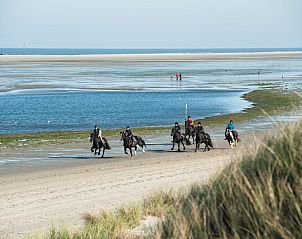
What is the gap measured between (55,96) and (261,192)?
6133 centimetres

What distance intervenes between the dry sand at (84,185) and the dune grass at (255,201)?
4.18 metres

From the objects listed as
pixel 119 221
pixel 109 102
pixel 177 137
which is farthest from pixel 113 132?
pixel 119 221

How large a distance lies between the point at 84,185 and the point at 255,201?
47.5 ft

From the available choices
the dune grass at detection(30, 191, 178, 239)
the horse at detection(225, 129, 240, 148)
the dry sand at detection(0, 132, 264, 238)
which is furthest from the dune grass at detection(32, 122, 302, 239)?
the horse at detection(225, 129, 240, 148)

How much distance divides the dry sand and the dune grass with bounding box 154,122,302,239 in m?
4.18

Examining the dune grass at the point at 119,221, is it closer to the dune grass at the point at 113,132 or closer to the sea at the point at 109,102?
the dune grass at the point at 113,132

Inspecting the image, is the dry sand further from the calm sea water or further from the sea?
the calm sea water

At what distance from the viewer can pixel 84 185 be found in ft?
67.5

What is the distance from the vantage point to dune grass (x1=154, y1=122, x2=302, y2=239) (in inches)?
249

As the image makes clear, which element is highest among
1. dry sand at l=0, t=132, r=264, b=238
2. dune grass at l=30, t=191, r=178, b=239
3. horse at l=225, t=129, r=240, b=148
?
horse at l=225, t=129, r=240, b=148

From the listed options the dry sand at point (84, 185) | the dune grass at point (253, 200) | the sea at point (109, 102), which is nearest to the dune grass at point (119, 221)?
the dry sand at point (84, 185)

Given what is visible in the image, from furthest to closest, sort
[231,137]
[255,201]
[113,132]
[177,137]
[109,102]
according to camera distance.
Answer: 1. [109,102]
2. [113,132]
3. [177,137]
4. [231,137]
5. [255,201]

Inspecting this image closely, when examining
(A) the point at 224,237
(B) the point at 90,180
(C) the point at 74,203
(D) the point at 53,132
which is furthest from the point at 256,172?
(D) the point at 53,132

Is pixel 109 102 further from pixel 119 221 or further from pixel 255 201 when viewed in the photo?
pixel 255 201
